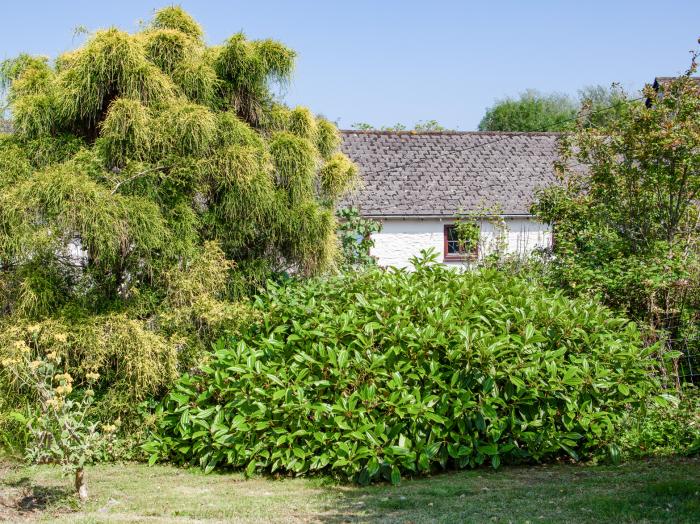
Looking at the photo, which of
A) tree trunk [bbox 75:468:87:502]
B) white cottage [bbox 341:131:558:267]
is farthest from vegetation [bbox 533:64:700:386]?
white cottage [bbox 341:131:558:267]

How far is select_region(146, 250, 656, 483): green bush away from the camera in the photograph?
8055mm

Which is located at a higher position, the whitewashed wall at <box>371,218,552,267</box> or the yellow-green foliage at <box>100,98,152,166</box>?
the yellow-green foliage at <box>100,98,152,166</box>

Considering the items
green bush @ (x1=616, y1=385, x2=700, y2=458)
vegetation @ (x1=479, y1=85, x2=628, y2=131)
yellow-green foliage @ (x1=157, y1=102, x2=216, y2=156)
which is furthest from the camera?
vegetation @ (x1=479, y1=85, x2=628, y2=131)

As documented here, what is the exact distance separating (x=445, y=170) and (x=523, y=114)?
143 ft

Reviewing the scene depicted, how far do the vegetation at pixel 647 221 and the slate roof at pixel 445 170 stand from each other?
1088 cm

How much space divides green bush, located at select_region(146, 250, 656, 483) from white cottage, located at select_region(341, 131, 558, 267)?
1276 cm

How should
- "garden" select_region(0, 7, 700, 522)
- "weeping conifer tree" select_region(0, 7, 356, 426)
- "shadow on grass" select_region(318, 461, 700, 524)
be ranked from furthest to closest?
"weeping conifer tree" select_region(0, 7, 356, 426), "garden" select_region(0, 7, 700, 522), "shadow on grass" select_region(318, 461, 700, 524)

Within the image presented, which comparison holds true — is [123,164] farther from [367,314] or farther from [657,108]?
[657,108]

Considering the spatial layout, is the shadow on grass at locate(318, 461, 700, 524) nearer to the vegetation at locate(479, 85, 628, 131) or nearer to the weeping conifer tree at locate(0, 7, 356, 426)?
the weeping conifer tree at locate(0, 7, 356, 426)

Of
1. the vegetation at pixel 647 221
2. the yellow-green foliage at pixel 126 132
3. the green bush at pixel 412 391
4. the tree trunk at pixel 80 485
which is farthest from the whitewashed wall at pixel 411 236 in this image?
the tree trunk at pixel 80 485

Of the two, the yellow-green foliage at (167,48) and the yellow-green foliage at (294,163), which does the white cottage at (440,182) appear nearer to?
the yellow-green foliage at (294,163)

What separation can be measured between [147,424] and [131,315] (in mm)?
1304

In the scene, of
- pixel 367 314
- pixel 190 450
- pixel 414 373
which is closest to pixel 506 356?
pixel 414 373

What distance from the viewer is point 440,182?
82.0 feet
